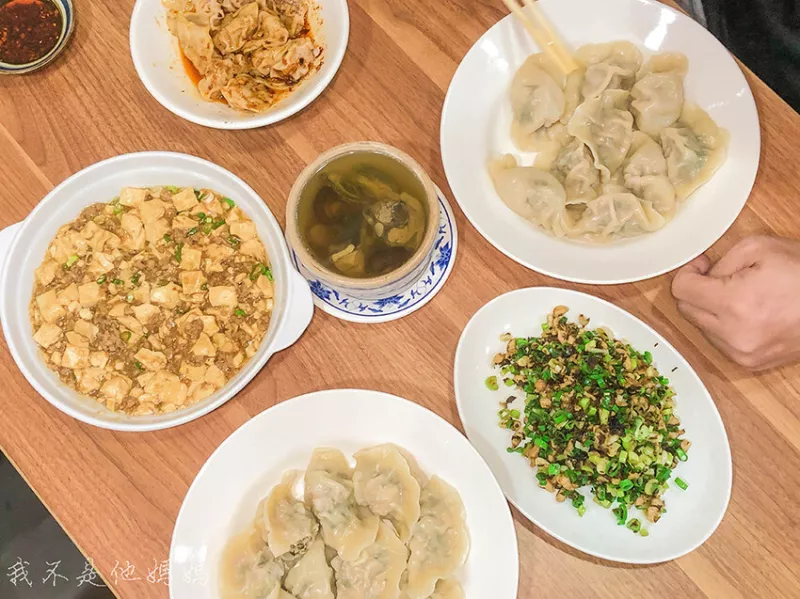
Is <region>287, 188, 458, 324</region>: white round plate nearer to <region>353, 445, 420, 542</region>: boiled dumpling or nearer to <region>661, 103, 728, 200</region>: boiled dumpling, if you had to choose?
<region>353, 445, 420, 542</region>: boiled dumpling

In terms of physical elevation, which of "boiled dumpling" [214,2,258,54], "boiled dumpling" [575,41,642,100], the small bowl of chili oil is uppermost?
the small bowl of chili oil

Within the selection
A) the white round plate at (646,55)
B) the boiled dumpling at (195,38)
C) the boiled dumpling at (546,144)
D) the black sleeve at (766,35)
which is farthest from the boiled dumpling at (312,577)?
the black sleeve at (766,35)

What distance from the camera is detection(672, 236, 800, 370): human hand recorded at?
1395 millimetres

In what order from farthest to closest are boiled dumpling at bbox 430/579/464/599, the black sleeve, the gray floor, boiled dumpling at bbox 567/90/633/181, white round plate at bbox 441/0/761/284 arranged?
the gray floor, the black sleeve, boiled dumpling at bbox 567/90/633/181, white round plate at bbox 441/0/761/284, boiled dumpling at bbox 430/579/464/599

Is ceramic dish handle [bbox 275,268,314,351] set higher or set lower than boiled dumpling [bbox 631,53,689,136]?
higher

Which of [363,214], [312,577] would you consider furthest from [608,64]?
[312,577]

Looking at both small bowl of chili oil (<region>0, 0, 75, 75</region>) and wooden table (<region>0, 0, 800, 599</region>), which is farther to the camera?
small bowl of chili oil (<region>0, 0, 75, 75</region>)

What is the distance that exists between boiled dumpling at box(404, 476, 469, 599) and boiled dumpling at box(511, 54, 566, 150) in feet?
2.84

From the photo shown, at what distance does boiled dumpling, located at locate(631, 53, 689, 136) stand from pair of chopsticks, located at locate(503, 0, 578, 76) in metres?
0.17

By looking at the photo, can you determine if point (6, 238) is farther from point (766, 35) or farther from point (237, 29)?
point (766, 35)

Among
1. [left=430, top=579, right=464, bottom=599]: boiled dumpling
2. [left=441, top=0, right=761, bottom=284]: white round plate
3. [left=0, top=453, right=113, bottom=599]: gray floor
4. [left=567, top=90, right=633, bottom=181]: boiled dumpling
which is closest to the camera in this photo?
[left=430, top=579, right=464, bottom=599]: boiled dumpling

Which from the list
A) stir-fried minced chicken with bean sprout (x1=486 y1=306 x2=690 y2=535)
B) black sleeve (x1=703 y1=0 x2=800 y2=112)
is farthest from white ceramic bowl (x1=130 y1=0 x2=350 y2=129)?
black sleeve (x1=703 y1=0 x2=800 y2=112)

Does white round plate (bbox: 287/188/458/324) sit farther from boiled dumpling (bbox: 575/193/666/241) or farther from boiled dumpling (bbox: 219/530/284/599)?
boiled dumpling (bbox: 219/530/284/599)

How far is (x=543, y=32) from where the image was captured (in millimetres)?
1519
